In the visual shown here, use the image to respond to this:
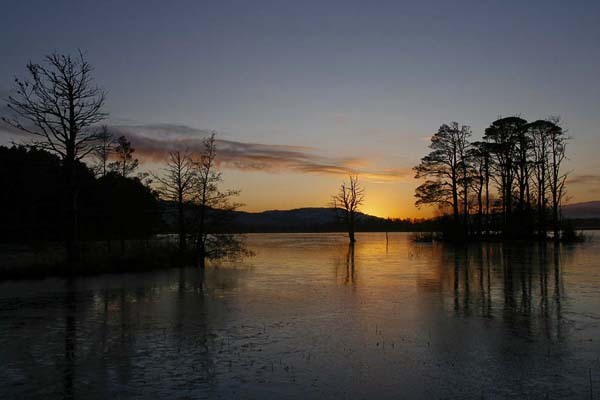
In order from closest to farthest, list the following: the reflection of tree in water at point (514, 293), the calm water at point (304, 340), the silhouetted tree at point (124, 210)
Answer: the calm water at point (304, 340), the reflection of tree in water at point (514, 293), the silhouetted tree at point (124, 210)

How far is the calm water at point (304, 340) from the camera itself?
272 inches

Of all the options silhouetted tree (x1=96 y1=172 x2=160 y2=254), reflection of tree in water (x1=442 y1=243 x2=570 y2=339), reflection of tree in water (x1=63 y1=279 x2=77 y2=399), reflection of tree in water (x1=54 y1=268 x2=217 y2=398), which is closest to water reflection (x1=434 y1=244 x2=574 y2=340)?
reflection of tree in water (x1=442 y1=243 x2=570 y2=339)

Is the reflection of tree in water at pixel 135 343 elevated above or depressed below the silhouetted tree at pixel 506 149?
below

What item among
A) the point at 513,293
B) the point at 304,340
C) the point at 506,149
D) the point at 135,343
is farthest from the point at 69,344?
the point at 506,149

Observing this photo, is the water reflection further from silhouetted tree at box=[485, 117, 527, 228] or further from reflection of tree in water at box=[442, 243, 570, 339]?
silhouetted tree at box=[485, 117, 527, 228]

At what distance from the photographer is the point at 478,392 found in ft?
21.5

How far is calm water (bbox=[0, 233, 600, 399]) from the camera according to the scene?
272 inches

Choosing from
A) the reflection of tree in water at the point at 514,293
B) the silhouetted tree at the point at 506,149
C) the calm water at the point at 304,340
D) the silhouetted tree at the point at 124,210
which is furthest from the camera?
the silhouetted tree at the point at 506,149

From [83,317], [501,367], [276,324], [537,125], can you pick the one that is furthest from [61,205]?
[537,125]

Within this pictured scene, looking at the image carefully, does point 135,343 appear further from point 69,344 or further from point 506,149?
point 506,149

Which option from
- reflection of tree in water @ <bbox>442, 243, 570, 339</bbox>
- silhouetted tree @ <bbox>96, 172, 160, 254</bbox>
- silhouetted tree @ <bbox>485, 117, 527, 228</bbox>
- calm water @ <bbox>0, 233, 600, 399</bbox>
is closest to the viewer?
calm water @ <bbox>0, 233, 600, 399</bbox>

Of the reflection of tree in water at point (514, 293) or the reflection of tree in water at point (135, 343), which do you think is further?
the reflection of tree in water at point (514, 293)

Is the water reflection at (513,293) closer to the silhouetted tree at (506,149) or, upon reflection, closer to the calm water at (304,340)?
the calm water at (304,340)

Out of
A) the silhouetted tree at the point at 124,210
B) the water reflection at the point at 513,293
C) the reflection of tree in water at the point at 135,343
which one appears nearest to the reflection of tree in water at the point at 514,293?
the water reflection at the point at 513,293
